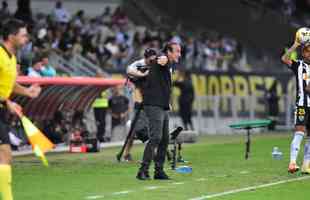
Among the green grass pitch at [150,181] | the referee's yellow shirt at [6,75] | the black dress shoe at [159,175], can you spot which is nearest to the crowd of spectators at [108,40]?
the green grass pitch at [150,181]

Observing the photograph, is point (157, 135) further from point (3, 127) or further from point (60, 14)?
point (60, 14)

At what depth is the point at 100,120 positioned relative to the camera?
28.6m

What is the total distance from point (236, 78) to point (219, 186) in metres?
22.0

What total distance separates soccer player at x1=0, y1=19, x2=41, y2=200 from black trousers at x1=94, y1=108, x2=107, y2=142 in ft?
52.8

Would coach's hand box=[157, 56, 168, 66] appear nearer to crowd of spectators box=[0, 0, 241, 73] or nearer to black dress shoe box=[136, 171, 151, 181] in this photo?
black dress shoe box=[136, 171, 151, 181]

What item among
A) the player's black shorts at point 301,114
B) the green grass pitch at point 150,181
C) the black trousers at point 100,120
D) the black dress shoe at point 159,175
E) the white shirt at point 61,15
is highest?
the white shirt at point 61,15

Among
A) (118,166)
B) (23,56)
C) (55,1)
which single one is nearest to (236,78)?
(55,1)

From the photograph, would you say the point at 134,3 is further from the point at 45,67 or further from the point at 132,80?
the point at 132,80

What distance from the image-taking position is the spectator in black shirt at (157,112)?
16406 mm

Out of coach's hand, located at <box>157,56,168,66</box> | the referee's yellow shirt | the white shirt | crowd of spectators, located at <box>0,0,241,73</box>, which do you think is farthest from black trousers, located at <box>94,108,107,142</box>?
the referee's yellow shirt

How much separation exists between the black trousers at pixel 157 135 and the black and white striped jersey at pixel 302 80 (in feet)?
8.33

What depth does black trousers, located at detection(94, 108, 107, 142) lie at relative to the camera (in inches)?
1119

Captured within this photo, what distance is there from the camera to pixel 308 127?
17938mm

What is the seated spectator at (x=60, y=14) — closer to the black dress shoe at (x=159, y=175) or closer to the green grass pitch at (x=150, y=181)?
the green grass pitch at (x=150, y=181)
